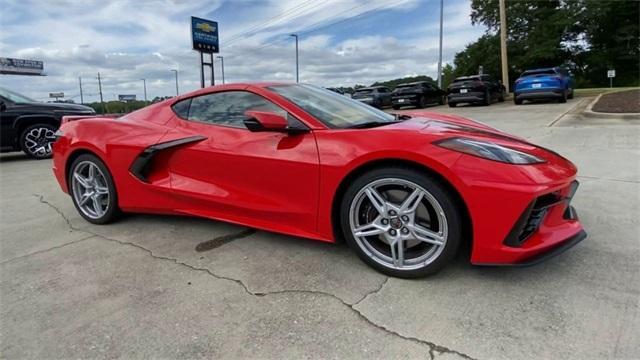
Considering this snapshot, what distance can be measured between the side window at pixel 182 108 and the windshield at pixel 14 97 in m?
6.35

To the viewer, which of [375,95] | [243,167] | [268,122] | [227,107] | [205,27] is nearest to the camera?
[268,122]

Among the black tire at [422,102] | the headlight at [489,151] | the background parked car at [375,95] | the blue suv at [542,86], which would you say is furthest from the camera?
the background parked car at [375,95]

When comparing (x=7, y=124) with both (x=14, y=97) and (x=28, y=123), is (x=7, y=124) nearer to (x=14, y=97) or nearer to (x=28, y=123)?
(x=28, y=123)

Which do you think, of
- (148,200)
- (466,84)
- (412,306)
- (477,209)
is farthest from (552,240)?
(466,84)

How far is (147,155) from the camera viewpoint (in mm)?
3211

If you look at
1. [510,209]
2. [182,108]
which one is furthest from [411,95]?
[510,209]

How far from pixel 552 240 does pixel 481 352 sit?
2.75 feet

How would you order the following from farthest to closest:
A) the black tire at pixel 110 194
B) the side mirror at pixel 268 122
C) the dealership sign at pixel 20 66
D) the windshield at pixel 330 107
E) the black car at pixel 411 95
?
1. the dealership sign at pixel 20 66
2. the black car at pixel 411 95
3. the black tire at pixel 110 194
4. the windshield at pixel 330 107
5. the side mirror at pixel 268 122

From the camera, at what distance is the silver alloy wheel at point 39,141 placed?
25.8 ft

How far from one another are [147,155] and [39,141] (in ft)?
21.0

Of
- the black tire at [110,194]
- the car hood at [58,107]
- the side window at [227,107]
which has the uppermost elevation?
the car hood at [58,107]

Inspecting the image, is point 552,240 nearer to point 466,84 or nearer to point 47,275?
point 47,275

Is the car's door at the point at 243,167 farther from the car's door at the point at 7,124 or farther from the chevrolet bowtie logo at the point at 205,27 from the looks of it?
the chevrolet bowtie logo at the point at 205,27

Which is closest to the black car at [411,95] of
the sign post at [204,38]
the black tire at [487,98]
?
the black tire at [487,98]
